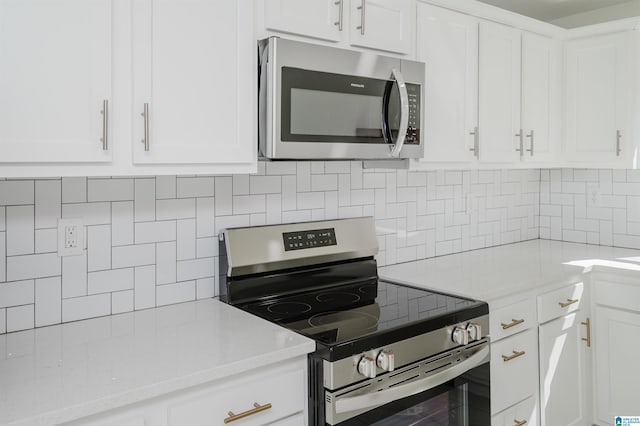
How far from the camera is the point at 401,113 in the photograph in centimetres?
201

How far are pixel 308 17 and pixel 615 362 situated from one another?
215 cm

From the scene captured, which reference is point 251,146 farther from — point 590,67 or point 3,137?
point 590,67

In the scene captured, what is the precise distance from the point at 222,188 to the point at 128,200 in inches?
14.3

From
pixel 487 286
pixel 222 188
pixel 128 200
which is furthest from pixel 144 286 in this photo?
pixel 487 286

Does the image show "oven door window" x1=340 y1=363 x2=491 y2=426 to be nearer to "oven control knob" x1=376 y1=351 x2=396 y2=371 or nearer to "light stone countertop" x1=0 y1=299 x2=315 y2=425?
"oven control knob" x1=376 y1=351 x2=396 y2=371

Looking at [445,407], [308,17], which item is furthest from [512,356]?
[308,17]

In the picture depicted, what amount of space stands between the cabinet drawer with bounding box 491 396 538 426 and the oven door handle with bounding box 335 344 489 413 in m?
0.33

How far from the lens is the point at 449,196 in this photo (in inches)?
116

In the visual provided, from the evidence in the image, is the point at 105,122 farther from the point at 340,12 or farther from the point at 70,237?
the point at 340,12

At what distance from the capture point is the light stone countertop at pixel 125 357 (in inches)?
46.3

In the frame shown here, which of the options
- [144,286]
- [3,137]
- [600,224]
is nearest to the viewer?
[3,137]

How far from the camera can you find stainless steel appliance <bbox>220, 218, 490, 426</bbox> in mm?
1537

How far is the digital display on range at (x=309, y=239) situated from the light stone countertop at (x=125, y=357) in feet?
1.29

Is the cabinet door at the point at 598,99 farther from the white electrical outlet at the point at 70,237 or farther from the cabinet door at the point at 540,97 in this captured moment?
the white electrical outlet at the point at 70,237
